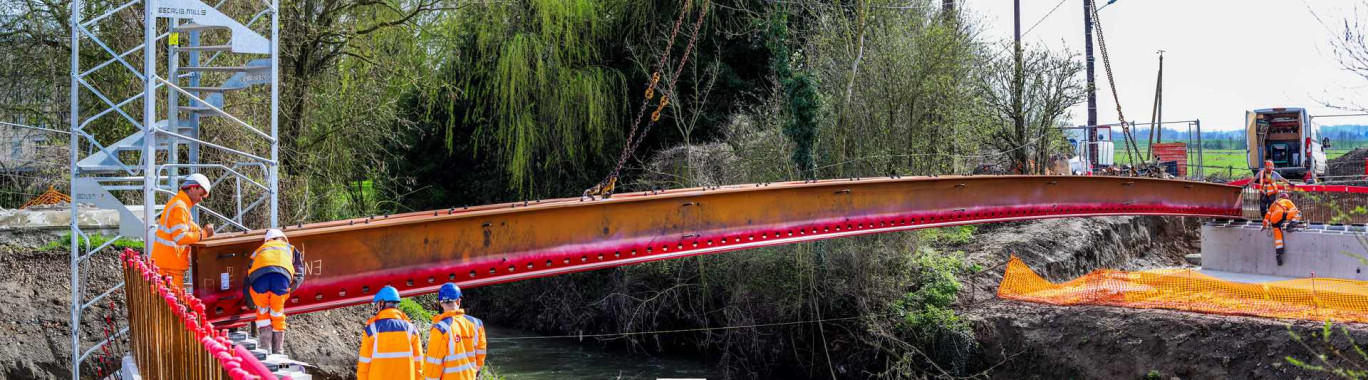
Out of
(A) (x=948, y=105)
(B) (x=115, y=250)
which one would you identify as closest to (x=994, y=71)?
(A) (x=948, y=105)

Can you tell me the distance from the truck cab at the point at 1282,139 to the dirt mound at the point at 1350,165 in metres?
3.72

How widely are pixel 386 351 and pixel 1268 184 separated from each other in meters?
18.1

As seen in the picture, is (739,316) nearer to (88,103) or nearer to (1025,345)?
(1025,345)

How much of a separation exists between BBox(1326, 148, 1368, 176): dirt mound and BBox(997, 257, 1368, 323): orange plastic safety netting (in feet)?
61.3

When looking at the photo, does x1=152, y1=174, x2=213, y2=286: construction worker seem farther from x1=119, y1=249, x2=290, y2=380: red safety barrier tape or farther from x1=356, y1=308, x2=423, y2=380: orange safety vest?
x1=356, y1=308, x2=423, y2=380: orange safety vest

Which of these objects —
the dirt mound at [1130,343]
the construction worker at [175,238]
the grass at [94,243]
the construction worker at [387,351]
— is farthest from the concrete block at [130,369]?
the dirt mound at [1130,343]

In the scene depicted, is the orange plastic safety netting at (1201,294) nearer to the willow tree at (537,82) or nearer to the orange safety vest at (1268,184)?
the orange safety vest at (1268,184)

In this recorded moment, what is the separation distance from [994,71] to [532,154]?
34.6 feet

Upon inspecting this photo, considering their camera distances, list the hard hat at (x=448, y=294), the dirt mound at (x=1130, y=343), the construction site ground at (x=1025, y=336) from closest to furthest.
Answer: the hard hat at (x=448, y=294) → the dirt mound at (x=1130, y=343) → the construction site ground at (x=1025, y=336)

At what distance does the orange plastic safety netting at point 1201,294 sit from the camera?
52.1 ft

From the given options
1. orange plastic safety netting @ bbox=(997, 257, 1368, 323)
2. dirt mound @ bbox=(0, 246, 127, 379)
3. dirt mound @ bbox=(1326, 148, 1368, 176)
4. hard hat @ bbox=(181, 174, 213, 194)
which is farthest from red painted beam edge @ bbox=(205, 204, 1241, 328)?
dirt mound @ bbox=(1326, 148, 1368, 176)

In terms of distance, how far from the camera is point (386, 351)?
722cm

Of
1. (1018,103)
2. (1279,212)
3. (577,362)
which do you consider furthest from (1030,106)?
(577,362)

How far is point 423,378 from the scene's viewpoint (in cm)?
750
